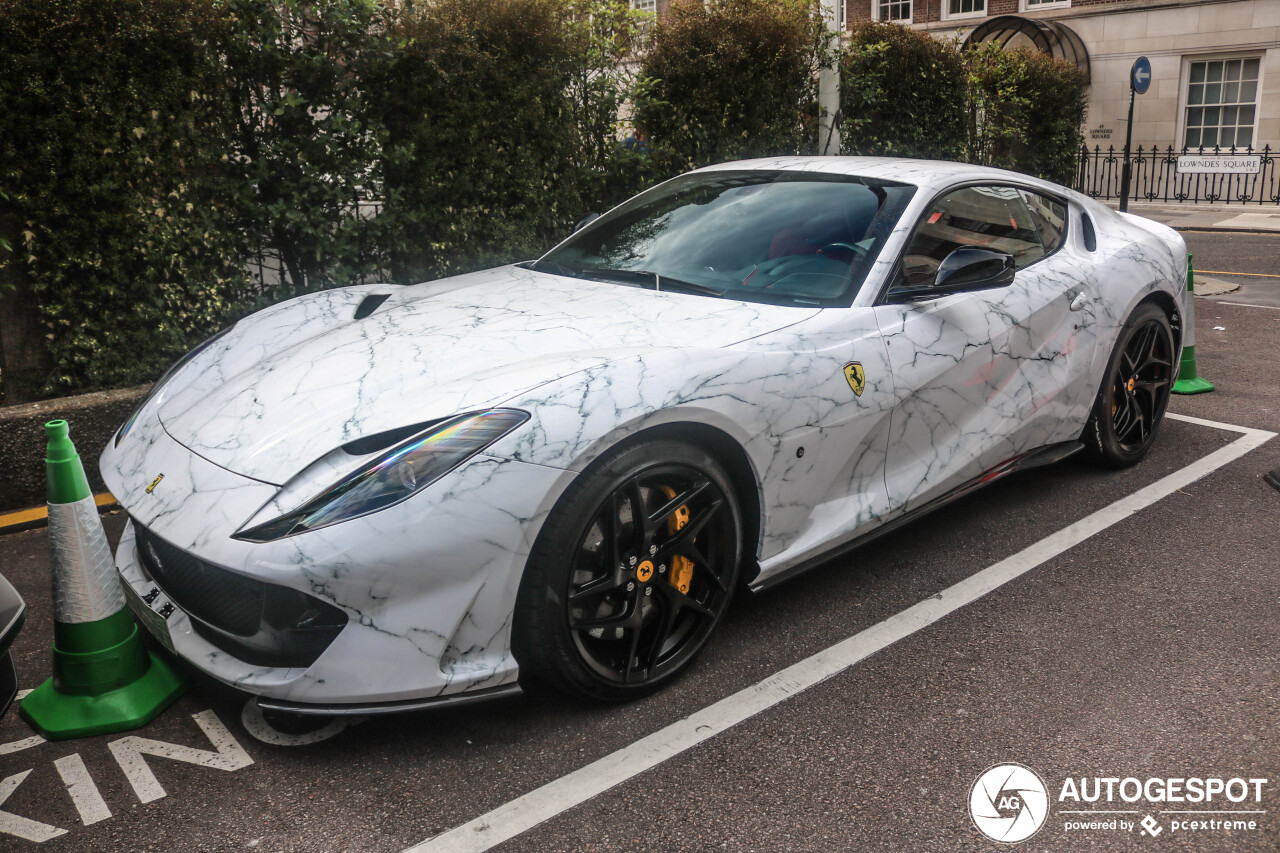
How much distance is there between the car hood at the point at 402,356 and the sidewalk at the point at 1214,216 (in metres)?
14.9

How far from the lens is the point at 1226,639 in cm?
325

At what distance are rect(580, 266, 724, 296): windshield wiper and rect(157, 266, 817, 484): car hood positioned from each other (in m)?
0.08

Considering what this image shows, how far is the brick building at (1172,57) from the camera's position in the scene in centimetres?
2256

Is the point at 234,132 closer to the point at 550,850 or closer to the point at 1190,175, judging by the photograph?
the point at 550,850

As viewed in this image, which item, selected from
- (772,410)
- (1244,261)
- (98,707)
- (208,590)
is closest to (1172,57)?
(1244,261)

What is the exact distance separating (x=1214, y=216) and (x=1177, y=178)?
435 centimetres

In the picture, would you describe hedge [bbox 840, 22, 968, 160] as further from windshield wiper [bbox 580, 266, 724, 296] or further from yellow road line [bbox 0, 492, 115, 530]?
yellow road line [bbox 0, 492, 115, 530]

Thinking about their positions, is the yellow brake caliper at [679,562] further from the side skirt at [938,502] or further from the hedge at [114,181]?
the hedge at [114,181]

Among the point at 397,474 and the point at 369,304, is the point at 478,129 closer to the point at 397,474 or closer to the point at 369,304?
the point at 369,304

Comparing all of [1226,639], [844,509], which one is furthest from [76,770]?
[1226,639]

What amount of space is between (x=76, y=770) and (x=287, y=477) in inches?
38.3

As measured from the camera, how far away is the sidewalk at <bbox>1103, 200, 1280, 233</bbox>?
1748 cm

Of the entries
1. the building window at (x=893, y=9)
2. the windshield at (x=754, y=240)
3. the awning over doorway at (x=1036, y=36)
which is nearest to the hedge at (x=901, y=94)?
the windshield at (x=754, y=240)

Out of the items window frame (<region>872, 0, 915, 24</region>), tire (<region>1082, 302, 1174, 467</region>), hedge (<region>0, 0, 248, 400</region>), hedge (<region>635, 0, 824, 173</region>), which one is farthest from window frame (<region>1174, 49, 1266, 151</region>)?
hedge (<region>0, 0, 248, 400</region>)
